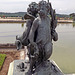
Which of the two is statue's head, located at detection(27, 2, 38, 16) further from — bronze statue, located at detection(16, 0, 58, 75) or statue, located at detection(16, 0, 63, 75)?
bronze statue, located at detection(16, 0, 58, 75)

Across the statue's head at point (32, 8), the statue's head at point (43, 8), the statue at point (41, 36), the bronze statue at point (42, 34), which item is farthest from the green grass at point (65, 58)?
the statue's head at point (43, 8)

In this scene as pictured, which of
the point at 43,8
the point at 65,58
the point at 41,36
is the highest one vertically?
the point at 43,8

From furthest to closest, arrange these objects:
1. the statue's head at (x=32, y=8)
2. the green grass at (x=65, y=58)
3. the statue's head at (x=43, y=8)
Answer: the green grass at (x=65, y=58), the statue's head at (x=32, y=8), the statue's head at (x=43, y=8)

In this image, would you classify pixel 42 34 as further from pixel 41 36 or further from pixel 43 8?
pixel 43 8

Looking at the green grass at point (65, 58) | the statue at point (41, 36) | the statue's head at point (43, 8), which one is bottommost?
the green grass at point (65, 58)

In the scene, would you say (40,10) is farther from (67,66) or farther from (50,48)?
(67,66)

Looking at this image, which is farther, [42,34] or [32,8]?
[32,8]

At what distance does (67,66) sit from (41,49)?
3.31m

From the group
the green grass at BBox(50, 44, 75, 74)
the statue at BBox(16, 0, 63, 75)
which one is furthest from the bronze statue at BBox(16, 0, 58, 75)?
the green grass at BBox(50, 44, 75, 74)

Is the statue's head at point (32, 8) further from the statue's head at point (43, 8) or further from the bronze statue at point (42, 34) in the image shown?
the statue's head at point (43, 8)

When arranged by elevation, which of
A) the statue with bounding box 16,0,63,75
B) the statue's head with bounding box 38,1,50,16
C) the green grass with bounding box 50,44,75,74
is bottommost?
the green grass with bounding box 50,44,75,74

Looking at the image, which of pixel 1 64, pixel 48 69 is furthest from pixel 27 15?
pixel 1 64

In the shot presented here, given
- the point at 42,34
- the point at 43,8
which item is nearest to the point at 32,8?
the point at 43,8

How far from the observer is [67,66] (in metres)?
6.12
